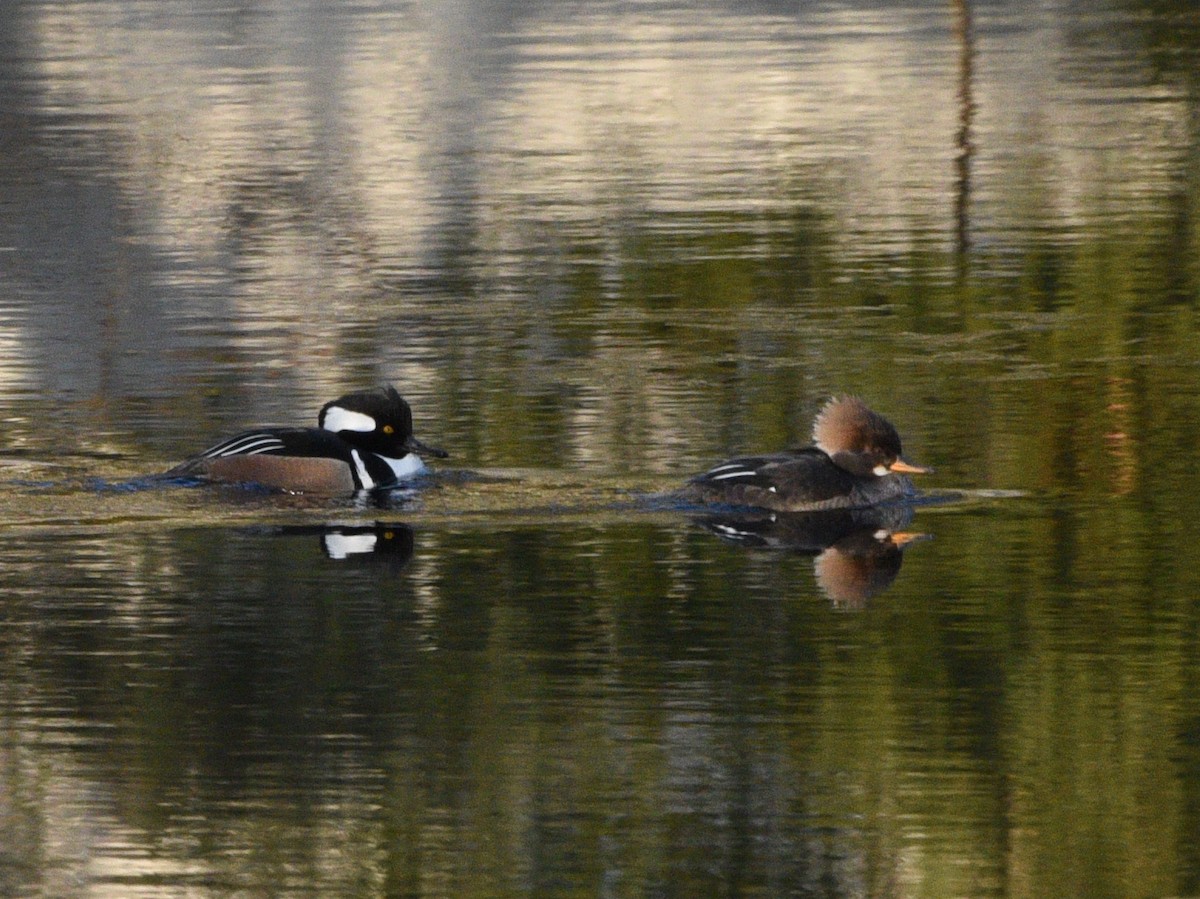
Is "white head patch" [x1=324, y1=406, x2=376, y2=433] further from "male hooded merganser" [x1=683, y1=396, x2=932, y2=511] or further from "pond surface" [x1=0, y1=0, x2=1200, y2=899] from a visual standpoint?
"male hooded merganser" [x1=683, y1=396, x2=932, y2=511]

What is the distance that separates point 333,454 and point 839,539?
103 inches

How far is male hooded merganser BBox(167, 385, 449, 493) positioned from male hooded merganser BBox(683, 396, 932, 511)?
5.21 ft

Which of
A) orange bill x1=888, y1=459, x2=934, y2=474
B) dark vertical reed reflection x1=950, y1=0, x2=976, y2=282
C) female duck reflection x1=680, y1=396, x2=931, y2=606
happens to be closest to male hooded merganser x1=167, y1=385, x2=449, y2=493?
female duck reflection x1=680, y1=396, x2=931, y2=606

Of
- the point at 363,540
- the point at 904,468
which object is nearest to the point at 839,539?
the point at 904,468

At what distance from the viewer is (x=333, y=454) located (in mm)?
13805

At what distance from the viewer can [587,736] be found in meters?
Answer: 9.27

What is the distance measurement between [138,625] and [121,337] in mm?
7781

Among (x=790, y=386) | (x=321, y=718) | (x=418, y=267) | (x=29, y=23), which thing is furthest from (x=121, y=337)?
(x=29, y=23)

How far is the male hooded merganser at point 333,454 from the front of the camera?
13633 mm

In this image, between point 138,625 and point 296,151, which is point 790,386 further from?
point 296,151

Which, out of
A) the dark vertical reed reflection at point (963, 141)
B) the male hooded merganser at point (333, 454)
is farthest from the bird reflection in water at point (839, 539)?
the dark vertical reed reflection at point (963, 141)

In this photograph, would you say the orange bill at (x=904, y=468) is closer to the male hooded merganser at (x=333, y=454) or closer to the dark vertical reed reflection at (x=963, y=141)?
the male hooded merganser at (x=333, y=454)

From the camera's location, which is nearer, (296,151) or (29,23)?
(296,151)

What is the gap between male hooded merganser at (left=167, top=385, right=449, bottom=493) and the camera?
13.6m
